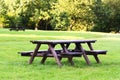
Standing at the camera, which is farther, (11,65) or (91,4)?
(91,4)

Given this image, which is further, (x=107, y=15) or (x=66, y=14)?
(x=66, y=14)

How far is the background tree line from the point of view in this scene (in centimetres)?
6356

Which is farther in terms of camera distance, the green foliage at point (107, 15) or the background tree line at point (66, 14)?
the background tree line at point (66, 14)

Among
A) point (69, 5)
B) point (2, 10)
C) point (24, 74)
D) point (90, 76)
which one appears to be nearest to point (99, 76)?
point (90, 76)

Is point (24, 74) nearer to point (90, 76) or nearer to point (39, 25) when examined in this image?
point (90, 76)

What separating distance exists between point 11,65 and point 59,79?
124 inches

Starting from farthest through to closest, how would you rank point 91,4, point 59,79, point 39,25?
point 39,25 < point 91,4 < point 59,79

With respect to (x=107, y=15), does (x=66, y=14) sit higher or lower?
lower

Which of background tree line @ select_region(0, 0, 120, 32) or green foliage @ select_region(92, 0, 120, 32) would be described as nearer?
green foliage @ select_region(92, 0, 120, 32)

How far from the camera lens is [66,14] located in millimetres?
66125

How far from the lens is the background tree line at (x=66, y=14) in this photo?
209 feet

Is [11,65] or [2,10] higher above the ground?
[11,65]

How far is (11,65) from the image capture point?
12.1 metres

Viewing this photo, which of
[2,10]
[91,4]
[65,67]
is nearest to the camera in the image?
[65,67]
